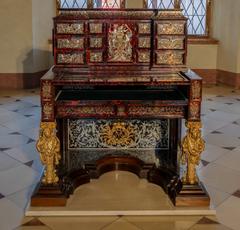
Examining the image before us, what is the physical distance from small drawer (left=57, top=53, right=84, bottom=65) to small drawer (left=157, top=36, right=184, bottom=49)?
0.60m

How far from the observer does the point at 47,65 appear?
8250mm

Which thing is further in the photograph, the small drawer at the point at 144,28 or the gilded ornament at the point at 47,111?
the small drawer at the point at 144,28

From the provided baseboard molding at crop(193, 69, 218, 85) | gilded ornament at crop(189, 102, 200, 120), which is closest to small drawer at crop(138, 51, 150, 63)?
gilded ornament at crop(189, 102, 200, 120)

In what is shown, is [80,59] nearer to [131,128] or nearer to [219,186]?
[131,128]

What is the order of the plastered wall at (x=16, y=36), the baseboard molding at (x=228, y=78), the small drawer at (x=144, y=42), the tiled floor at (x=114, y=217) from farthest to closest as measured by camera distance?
the baseboard molding at (x=228, y=78)
the plastered wall at (x=16, y=36)
the small drawer at (x=144, y=42)
the tiled floor at (x=114, y=217)

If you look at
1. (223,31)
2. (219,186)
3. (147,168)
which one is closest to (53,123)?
(147,168)

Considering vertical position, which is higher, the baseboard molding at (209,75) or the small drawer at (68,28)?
the small drawer at (68,28)

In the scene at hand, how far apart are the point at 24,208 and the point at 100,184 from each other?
0.68m

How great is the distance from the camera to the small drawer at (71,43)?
301 cm

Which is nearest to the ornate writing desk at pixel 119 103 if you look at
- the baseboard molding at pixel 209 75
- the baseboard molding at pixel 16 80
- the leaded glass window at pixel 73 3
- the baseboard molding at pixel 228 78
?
the baseboard molding at pixel 16 80

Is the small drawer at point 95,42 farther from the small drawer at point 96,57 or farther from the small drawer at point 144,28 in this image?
the small drawer at point 144,28

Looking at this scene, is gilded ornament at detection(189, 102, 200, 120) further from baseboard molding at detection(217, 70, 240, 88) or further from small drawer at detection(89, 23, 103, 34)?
baseboard molding at detection(217, 70, 240, 88)

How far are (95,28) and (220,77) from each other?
5.73 m

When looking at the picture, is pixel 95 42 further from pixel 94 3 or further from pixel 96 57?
pixel 94 3
